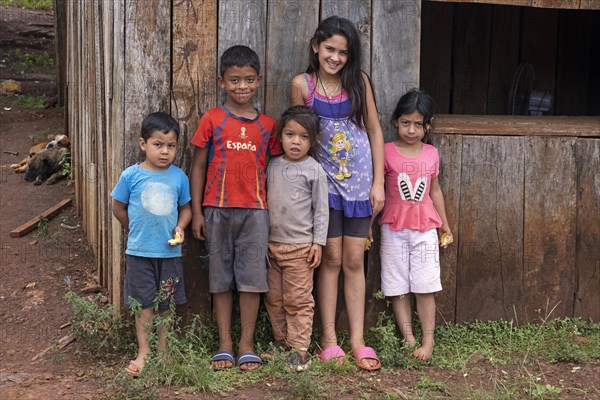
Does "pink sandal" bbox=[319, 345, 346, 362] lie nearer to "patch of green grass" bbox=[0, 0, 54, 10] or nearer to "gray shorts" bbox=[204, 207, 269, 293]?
"gray shorts" bbox=[204, 207, 269, 293]

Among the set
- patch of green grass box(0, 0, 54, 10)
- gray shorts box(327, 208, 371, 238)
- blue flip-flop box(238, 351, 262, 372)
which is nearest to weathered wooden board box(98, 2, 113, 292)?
blue flip-flop box(238, 351, 262, 372)

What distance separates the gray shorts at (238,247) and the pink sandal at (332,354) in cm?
51

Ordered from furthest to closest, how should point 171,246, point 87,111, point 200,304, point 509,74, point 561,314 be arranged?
point 509,74 < point 87,111 < point 561,314 < point 200,304 < point 171,246

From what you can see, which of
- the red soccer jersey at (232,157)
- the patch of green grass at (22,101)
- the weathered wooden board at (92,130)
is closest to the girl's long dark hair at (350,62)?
the red soccer jersey at (232,157)

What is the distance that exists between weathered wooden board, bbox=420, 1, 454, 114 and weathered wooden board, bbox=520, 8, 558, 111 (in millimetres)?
648

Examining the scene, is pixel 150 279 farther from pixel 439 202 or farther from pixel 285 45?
pixel 439 202

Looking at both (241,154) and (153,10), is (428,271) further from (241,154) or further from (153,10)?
(153,10)

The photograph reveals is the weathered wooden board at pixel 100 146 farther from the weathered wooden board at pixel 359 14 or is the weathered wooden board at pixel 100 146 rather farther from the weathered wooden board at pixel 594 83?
the weathered wooden board at pixel 594 83

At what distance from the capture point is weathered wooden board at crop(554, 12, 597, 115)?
23.5 ft

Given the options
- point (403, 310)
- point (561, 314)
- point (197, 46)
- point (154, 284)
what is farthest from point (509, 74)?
point (154, 284)

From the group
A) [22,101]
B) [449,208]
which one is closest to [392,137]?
[449,208]

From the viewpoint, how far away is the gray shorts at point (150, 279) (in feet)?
13.9

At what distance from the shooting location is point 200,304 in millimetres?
4660

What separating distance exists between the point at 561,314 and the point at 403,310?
110 centimetres
